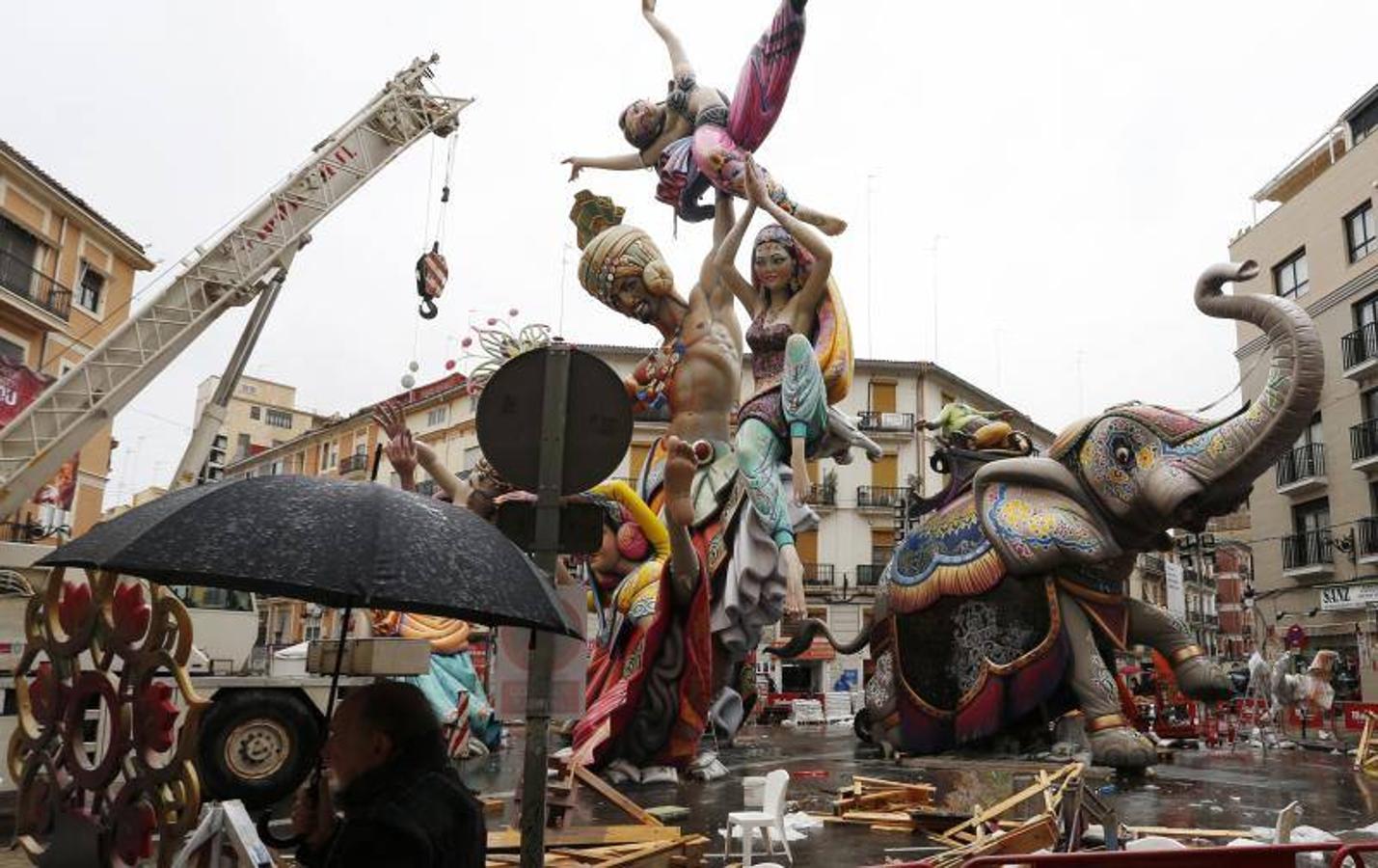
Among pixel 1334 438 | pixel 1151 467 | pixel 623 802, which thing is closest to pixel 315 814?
pixel 623 802

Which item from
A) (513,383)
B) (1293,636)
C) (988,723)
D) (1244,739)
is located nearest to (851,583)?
(1293,636)

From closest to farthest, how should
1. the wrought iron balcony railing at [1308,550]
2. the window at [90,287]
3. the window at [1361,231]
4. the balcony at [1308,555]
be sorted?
the window at [1361,231]
the balcony at [1308,555]
the wrought iron balcony railing at [1308,550]
the window at [90,287]

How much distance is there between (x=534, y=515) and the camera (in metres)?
3.86

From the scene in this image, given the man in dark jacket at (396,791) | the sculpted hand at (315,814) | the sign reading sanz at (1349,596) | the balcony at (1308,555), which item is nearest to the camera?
the man in dark jacket at (396,791)

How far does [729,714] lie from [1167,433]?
485cm

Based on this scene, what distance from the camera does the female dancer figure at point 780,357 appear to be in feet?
30.5

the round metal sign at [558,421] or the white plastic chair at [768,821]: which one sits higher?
the round metal sign at [558,421]

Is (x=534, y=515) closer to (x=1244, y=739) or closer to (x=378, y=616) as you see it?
(x=378, y=616)

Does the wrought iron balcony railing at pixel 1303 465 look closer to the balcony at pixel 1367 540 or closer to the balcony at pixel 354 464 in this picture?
the balcony at pixel 1367 540

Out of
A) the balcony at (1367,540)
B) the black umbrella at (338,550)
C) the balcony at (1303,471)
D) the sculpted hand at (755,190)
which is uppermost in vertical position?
the balcony at (1303,471)

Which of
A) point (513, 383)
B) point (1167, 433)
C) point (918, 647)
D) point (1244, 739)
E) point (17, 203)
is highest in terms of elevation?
point (17, 203)

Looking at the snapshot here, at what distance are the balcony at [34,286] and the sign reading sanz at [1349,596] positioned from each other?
29653 millimetres

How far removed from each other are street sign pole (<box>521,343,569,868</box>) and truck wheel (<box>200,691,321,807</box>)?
4.38m

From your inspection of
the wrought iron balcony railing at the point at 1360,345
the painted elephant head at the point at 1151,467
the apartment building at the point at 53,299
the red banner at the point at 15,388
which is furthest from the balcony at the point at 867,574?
the painted elephant head at the point at 1151,467
